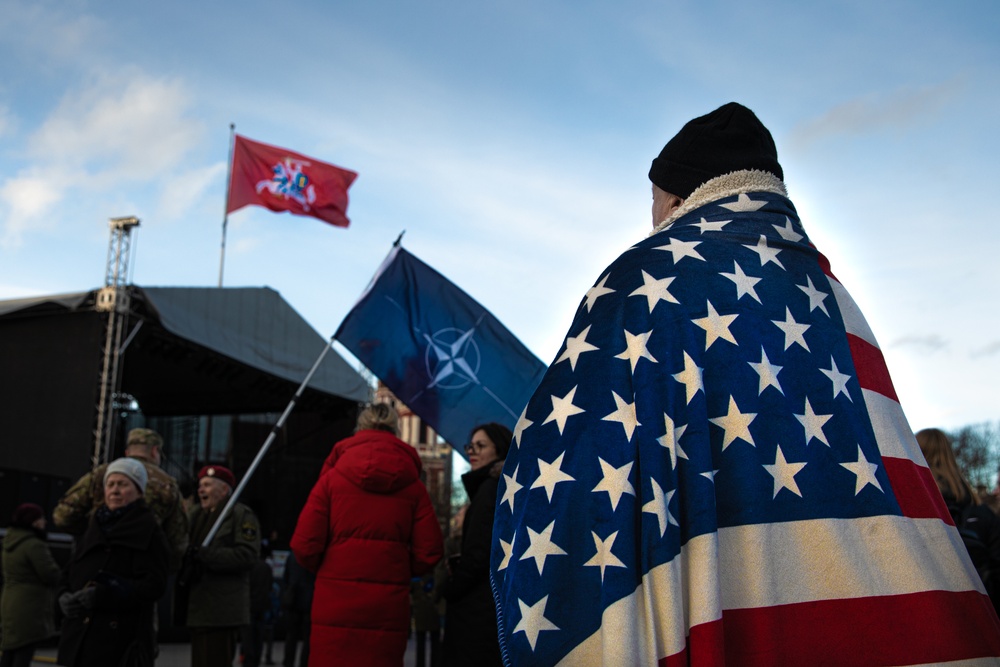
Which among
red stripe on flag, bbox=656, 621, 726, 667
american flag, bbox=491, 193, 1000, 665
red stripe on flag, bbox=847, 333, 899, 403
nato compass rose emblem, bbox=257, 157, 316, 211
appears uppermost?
nato compass rose emblem, bbox=257, 157, 316, 211

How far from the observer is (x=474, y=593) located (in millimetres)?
4832

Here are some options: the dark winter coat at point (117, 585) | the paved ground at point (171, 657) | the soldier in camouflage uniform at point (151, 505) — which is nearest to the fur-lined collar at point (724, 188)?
the dark winter coat at point (117, 585)

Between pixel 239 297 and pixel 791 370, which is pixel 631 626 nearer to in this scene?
pixel 791 370

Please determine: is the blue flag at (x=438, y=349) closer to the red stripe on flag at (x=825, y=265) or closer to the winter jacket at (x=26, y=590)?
the winter jacket at (x=26, y=590)

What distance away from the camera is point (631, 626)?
4.53 ft

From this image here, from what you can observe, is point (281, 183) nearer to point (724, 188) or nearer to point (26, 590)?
point (26, 590)

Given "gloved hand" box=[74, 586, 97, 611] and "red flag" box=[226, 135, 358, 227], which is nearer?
"gloved hand" box=[74, 586, 97, 611]

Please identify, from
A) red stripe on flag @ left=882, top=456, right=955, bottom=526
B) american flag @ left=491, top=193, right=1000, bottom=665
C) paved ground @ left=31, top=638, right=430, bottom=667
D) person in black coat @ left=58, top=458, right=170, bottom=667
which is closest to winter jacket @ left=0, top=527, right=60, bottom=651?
person in black coat @ left=58, top=458, right=170, bottom=667

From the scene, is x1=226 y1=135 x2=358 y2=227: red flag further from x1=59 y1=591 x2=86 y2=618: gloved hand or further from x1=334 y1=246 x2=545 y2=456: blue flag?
x1=59 y1=591 x2=86 y2=618: gloved hand

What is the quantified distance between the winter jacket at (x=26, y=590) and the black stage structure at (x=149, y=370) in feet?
18.9

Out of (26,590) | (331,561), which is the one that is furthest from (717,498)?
(26,590)

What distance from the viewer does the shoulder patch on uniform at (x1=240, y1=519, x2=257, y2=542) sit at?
6.04 metres

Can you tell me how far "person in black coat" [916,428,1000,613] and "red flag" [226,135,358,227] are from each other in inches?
563

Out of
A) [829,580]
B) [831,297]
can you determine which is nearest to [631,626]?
[829,580]
